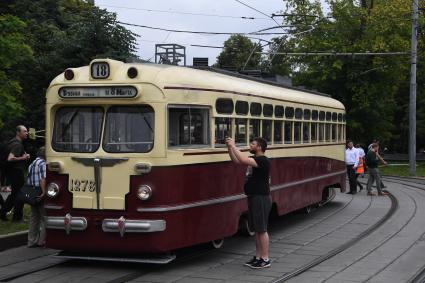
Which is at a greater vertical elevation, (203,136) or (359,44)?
(359,44)

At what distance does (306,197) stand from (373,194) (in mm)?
7281

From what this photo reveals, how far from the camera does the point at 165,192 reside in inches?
332

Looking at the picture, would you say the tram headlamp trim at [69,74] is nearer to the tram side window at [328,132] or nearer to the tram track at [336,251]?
the tram track at [336,251]

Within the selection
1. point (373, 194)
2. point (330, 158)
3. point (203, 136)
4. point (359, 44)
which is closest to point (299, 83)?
point (359, 44)

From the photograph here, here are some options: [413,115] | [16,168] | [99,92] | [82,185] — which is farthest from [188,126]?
[413,115]

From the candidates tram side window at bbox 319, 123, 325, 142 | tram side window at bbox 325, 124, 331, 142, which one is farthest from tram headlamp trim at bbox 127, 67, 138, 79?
tram side window at bbox 325, 124, 331, 142

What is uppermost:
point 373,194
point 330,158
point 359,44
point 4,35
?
point 359,44

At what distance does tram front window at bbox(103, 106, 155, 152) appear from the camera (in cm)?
865

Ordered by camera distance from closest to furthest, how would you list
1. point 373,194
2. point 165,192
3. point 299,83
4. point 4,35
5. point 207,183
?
point 165,192, point 207,183, point 4,35, point 373,194, point 299,83

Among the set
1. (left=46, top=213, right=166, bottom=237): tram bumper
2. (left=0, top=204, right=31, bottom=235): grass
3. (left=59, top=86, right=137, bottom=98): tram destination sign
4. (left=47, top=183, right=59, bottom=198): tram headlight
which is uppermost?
(left=59, top=86, right=137, bottom=98): tram destination sign

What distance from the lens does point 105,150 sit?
28.7 feet

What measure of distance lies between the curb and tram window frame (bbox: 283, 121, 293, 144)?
16.4ft

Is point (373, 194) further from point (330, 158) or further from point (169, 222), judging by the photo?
point (169, 222)

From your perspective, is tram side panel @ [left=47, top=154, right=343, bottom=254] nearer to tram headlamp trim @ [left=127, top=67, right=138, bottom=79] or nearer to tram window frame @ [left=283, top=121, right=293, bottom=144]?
tram headlamp trim @ [left=127, top=67, right=138, bottom=79]
